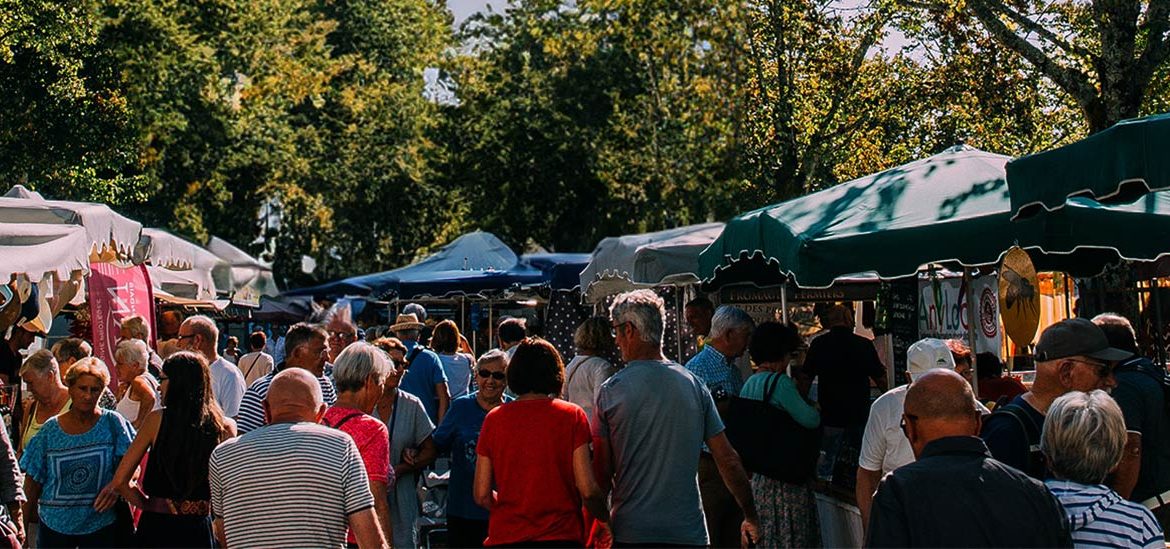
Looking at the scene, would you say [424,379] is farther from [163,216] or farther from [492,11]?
[492,11]

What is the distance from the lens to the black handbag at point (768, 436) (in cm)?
712

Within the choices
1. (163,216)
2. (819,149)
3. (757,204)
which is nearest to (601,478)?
(819,149)

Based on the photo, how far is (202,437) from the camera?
6453 mm

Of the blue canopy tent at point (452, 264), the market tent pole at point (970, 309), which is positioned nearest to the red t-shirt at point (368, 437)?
the market tent pole at point (970, 309)

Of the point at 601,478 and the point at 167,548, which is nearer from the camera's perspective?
the point at 601,478

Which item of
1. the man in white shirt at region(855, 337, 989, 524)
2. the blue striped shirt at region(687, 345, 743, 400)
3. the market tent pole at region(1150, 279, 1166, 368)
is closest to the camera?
the man in white shirt at region(855, 337, 989, 524)

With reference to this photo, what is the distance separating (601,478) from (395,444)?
2085 millimetres

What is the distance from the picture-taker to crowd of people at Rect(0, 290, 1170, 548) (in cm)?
392

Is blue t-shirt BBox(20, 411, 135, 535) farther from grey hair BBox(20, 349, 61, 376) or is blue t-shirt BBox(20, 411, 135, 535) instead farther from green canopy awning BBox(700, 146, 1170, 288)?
green canopy awning BBox(700, 146, 1170, 288)

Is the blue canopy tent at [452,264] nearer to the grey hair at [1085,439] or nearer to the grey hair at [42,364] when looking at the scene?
the grey hair at [42,364]

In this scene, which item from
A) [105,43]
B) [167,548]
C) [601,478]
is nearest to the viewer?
[601,478]

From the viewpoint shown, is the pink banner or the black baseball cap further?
the pink banner

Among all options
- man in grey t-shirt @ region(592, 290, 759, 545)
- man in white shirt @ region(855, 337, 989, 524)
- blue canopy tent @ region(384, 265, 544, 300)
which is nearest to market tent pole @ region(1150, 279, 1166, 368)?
man in white shirt @ region(855, 337, 989, 524)

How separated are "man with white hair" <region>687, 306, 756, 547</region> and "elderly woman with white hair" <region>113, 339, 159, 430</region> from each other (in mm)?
3240
